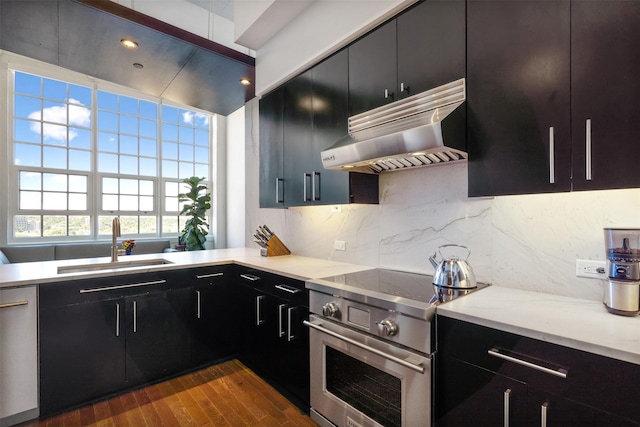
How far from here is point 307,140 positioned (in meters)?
2.36

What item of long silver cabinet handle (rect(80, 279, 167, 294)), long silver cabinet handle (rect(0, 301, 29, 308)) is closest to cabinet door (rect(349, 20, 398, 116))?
long silver cabinet handle (rect(80, 279, 167, 294))

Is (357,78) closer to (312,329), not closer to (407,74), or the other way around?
(407,74)

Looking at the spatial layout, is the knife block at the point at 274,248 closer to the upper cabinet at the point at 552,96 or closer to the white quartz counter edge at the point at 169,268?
the white quartz counter edge at the point at 169,268

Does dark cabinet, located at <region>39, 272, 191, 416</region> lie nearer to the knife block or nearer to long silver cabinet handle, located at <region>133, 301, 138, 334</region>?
long silver cabinet handle, located at <region>133, 301, 138, 334</region>

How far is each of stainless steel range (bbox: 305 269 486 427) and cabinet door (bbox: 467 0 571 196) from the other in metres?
0.62

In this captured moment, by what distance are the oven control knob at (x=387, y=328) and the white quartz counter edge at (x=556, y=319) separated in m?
0.22

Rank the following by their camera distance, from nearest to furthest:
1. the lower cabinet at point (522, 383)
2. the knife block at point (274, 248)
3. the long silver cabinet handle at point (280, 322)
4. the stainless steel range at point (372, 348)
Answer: the lower cabinet at point (522, 383) < the stainless steel range at point (372, 348) < the long silver cabinet handle at point (280, 322) < the knife block at point (274, 248)

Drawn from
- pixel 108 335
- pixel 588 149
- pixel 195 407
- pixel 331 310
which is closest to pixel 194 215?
pixel 108 335

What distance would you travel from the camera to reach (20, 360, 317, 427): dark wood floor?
1.85m

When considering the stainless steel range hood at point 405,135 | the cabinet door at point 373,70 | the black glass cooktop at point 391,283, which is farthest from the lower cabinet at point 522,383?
the cabinet door at point 373,70

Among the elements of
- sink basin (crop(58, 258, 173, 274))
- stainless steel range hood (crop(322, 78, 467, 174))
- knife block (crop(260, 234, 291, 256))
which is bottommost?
sink basin (crop(58, 258, 173, 274))

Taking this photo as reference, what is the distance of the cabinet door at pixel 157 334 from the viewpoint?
2.14 m

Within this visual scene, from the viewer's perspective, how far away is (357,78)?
1.97m

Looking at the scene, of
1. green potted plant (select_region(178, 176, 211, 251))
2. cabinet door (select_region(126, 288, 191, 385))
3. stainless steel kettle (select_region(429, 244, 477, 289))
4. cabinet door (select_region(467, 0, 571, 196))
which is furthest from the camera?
green potted plant (select_region(178, 176, 211, 251))
